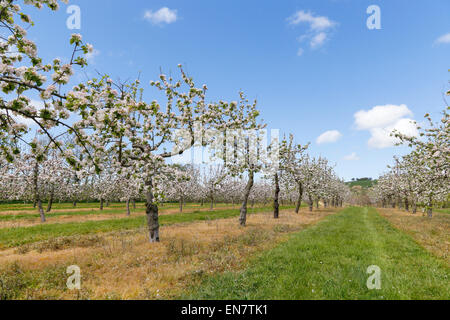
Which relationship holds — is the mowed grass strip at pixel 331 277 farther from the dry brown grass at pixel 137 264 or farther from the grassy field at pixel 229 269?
the dry brown grass at pixel 137 264

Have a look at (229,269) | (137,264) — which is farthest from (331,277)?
(137,264)

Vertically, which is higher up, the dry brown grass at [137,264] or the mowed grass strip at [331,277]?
the mowed grass strip at [331,277]

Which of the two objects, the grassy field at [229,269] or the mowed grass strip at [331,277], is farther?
the grassy field at [229,269]

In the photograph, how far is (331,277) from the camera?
7438 millimetres

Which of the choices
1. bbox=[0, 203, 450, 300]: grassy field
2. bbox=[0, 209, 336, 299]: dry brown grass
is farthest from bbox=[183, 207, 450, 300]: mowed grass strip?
bbox=[0, 209, 336, 299]: dry brown grass

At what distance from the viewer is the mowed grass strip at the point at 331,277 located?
6.33 metres

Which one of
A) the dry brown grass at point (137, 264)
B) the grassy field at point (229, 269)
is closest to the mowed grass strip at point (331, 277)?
the grassy field at point (229, 269)

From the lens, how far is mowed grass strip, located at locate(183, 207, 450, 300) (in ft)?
20.8

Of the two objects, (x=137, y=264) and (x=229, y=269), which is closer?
(x=229, y=269)

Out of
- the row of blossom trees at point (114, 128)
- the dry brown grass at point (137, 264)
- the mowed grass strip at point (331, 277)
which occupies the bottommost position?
the dry brown grass at point (137, 264)

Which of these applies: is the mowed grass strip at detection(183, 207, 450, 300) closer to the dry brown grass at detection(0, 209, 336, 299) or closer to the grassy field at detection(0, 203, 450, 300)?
the grassy field at detection(0, 203, 450, 300)

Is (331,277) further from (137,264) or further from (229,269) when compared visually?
(137,264)

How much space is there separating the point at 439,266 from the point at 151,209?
1440 cm

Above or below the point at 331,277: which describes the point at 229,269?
below
